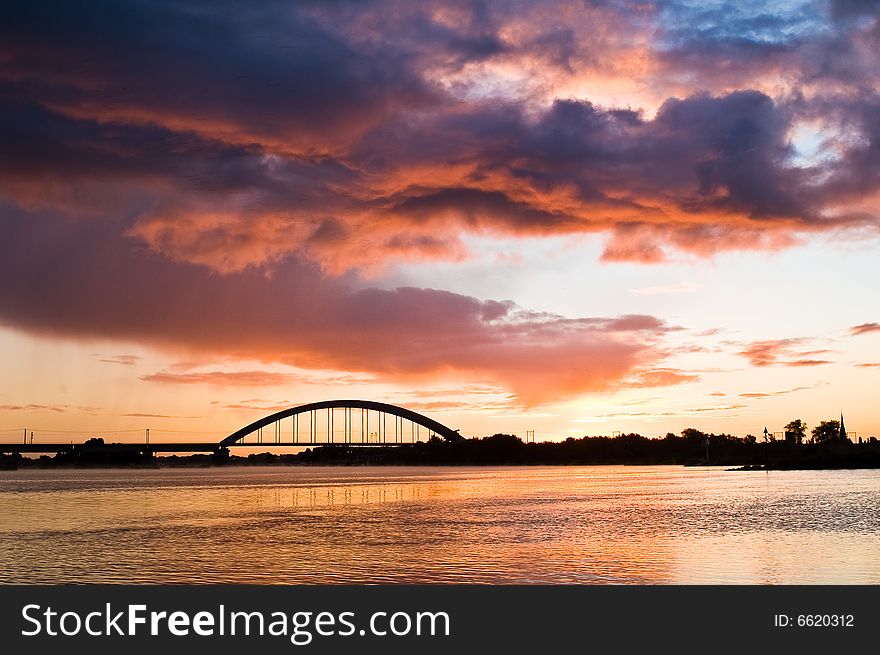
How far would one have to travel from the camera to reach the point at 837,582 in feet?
77.1

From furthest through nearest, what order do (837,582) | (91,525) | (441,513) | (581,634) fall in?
(441,513), (91,525), (837,582), (581,634)

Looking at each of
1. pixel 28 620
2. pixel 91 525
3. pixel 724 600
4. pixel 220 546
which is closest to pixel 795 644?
pixel 724 600

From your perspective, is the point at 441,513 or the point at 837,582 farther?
the point at 441,513

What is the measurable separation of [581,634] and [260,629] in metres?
6.49

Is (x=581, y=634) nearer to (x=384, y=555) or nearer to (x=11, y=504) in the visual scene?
(x=384, y=555)

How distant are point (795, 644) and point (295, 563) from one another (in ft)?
54.0

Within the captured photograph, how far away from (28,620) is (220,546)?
52.8ft

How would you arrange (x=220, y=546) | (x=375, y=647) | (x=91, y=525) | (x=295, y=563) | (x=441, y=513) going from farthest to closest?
(x=441, y=513), (x=91, y=525), (x=220, y=546), (x=295, y=563), (x=375, y=647)

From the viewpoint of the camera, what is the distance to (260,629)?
59.6 feet

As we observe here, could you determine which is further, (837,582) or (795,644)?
(837,582)

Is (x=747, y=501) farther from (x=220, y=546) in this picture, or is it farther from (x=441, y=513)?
(x=220, y=546)

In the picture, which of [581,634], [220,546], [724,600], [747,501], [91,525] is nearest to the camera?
[581,634]

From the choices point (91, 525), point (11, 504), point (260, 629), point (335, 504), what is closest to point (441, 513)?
point (335, 504)

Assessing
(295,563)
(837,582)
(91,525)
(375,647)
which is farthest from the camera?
(91,525)
